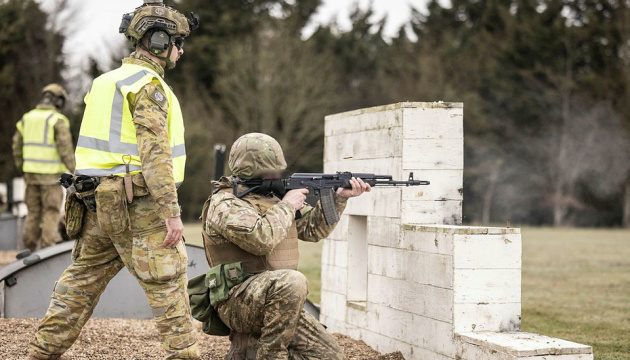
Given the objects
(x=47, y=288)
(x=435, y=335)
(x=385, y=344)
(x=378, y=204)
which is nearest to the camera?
(x=435, y=335)

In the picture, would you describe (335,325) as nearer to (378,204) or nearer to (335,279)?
(335,279)

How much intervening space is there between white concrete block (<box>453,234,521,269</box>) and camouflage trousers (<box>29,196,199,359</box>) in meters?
1.68

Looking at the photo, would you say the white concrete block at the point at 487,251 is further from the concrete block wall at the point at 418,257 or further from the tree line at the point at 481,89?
the tree line at the point at 481,89

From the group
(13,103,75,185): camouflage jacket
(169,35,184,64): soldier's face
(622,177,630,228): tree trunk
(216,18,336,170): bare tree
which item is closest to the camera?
(169,35,184,64): soldier's face

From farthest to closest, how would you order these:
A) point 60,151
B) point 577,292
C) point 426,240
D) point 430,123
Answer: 1. point 577,292
2. point 60,151
3. point 430,123
4. point 426,240

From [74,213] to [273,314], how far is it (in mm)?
1310

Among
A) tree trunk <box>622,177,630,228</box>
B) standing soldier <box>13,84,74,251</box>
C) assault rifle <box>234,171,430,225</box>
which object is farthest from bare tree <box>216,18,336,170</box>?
assault rifle <box>234,171,430,225</box>

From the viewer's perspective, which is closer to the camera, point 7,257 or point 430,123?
point 430,123

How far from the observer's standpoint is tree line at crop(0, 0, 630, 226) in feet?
109

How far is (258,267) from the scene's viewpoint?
4684 millimetres

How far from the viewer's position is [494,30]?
136 ft

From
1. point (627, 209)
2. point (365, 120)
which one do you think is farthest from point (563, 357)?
point (627, 209)

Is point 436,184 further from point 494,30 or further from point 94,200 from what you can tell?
point 494,30

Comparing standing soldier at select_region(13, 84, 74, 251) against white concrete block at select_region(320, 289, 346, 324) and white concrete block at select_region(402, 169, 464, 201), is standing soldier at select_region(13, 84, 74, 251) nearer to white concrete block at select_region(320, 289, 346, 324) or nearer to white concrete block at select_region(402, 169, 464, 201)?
white concrete block at select_region(320, 289, 346, 324)
